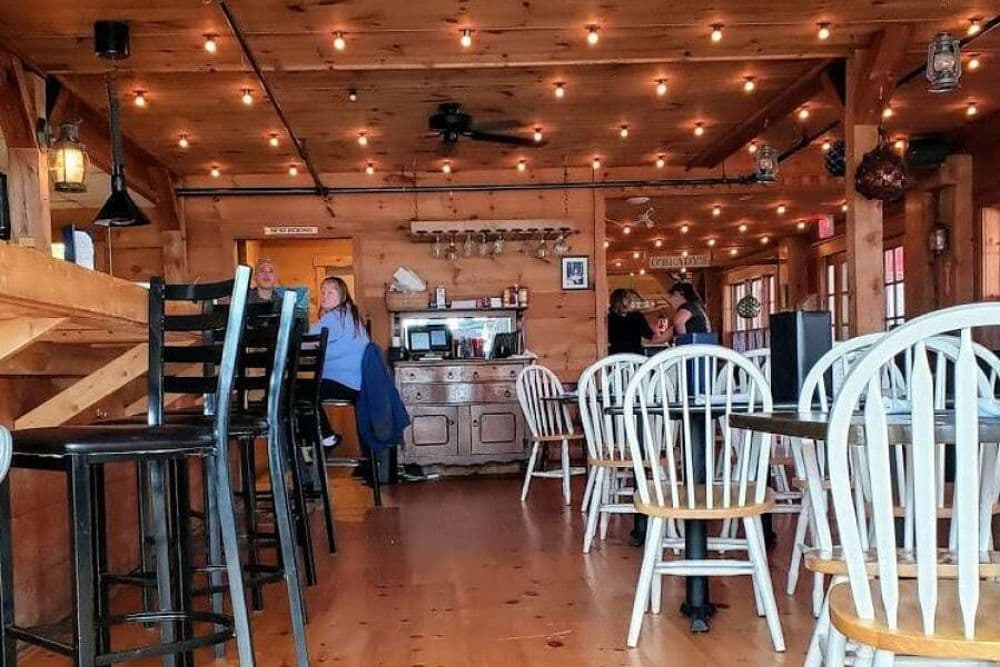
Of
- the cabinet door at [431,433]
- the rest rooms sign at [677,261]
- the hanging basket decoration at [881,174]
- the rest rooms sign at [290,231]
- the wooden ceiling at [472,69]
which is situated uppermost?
the wooden ceiling at [472,69]

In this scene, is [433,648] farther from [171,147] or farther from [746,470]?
[171,147]

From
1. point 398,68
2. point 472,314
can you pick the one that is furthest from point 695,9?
point 472,314

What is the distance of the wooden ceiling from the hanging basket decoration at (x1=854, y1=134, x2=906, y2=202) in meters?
0.62

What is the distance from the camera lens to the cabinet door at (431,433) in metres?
7.05

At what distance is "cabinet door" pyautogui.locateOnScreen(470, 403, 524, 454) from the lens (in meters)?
7.15

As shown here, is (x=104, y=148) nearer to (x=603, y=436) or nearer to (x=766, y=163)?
(x=603, y=436)

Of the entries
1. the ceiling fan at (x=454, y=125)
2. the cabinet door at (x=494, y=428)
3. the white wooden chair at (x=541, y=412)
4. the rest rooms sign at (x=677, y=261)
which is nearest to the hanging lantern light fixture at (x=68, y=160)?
the ceiling fan at (x=454, y=125)

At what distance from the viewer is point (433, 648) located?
2.76m

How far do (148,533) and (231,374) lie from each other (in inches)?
33.0

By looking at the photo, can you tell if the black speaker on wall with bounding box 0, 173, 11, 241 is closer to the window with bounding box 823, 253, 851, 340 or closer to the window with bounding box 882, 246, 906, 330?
the window with bounding box 882, 246, 906, 330

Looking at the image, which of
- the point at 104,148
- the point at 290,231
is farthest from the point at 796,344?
the point at 290,231

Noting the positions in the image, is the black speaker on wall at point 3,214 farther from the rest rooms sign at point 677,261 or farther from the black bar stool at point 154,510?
the rest rooms sign at point 677,261

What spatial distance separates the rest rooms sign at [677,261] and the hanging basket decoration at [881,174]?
9590 millimetres

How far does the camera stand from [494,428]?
7164 mm
